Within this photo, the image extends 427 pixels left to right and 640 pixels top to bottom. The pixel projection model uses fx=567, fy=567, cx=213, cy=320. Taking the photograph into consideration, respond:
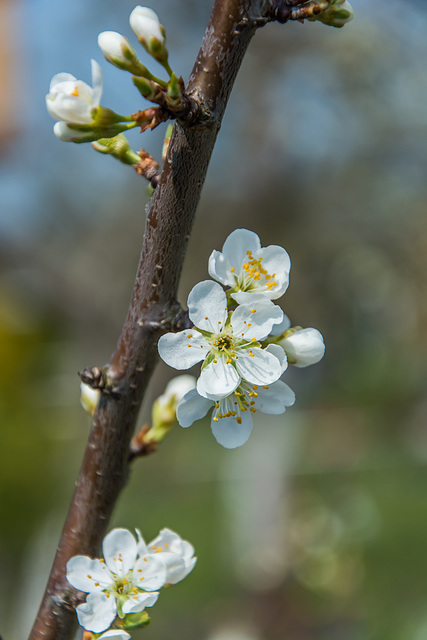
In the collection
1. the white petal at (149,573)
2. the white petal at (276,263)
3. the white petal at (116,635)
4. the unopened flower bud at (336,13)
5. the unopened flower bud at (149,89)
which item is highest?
the unopened flower bud at (336,13)

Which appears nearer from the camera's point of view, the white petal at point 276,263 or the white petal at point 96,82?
the white petal at point 96,82

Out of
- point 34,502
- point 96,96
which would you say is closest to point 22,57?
point 34,502

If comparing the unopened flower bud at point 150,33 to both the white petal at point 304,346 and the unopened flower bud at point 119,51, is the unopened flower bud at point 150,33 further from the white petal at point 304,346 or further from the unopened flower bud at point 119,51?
the white petal at point 304,346

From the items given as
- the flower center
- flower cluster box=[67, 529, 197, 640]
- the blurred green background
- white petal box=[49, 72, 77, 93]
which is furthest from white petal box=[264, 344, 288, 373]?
the blurred green background

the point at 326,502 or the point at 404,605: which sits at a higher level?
the point at 326,502

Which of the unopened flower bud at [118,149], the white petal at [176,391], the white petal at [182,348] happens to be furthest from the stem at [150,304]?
the white petal at [176,391]

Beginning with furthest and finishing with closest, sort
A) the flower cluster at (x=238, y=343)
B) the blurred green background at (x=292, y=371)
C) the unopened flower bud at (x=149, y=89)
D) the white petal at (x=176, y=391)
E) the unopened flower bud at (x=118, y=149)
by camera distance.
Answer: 1. the blurred green background at (x=292, y=371)
2. the white petal at (x=176, y=391)
3. the unopened flower bud at (x=118, y=149)
4. the flower cluster at (x=238, y=343)
5. the unopened flower bud at (x=149, y=89)

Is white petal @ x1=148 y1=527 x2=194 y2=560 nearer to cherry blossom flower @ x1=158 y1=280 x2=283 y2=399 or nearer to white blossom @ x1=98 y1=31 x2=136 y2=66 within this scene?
cherry blossom flower @ x1=158 y1=280 x2=283 y2=399

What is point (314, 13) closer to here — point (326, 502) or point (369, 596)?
point (369, 596)
